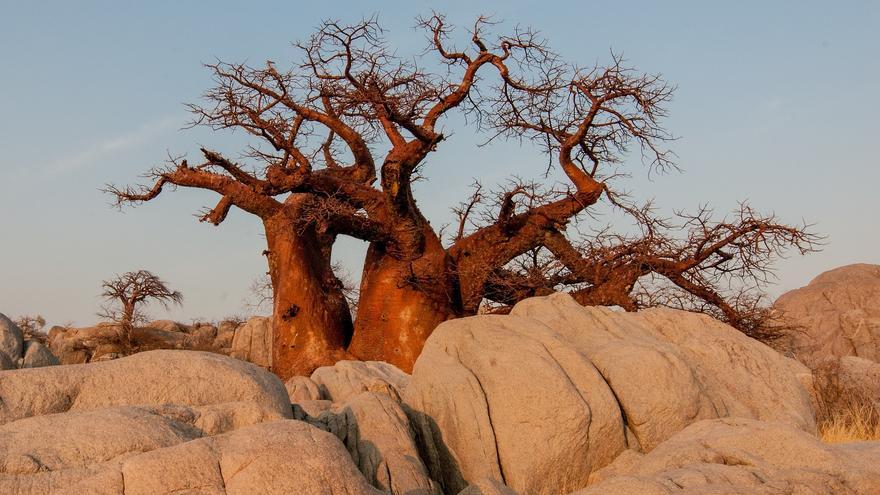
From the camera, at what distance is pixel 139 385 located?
730cm

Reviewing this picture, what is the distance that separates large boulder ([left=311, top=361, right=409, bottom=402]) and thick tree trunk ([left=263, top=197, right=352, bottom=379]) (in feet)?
13.2

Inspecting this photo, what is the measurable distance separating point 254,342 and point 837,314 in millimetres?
15325

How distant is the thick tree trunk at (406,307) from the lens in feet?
49.1

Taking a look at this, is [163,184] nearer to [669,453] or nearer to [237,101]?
[237,101]

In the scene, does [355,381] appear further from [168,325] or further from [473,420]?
[168,325]

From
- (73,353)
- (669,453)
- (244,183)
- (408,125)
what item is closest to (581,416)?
(669,453)

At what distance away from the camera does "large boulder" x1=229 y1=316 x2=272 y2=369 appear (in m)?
25.5

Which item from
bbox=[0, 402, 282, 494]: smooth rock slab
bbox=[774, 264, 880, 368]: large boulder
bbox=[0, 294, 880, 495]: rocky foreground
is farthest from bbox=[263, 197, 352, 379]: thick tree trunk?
bbox=[0, 402, 282, 494]: smooth rock slab

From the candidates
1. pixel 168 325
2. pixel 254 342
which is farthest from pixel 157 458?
pixel 168 325

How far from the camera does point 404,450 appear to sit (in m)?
7.54

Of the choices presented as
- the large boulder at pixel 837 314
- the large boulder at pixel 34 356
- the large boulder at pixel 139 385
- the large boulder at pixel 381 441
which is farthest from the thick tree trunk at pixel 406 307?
the large boulder at pixel 139 385

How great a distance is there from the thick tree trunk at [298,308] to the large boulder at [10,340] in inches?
171

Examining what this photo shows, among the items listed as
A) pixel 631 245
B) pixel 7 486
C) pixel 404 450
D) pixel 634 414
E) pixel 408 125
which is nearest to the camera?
pixel 7 486

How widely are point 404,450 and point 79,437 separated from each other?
105 inches
